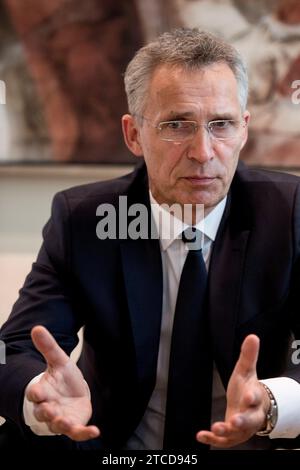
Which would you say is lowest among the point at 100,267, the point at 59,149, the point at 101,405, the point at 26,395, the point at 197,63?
the point at 101,405

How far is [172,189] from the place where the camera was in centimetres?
147

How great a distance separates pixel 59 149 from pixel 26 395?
4.48 feet

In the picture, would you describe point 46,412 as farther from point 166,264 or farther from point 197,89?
point 197,89

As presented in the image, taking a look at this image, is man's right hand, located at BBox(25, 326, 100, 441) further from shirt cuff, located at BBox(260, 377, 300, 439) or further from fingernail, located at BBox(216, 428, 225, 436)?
shirt cuff, located at BBox(260, 377, 300, 439)

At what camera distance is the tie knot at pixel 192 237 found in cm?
150

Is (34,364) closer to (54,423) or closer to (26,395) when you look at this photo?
(26,395)

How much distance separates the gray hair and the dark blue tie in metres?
0.44

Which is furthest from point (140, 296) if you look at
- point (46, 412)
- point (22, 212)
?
point (22, 212)

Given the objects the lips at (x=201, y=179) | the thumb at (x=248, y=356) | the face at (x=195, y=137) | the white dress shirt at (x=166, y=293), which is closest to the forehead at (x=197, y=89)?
the face at (x=195, y=137)

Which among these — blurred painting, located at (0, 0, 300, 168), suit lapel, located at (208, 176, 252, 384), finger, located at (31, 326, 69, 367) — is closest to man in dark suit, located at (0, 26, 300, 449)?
suit lapel, located at (208, 176, 252, 384)

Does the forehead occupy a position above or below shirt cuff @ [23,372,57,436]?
above

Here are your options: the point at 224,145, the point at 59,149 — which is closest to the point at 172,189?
the point at 224,145

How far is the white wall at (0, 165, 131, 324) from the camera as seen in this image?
254cm

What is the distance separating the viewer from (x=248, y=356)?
1.19m
